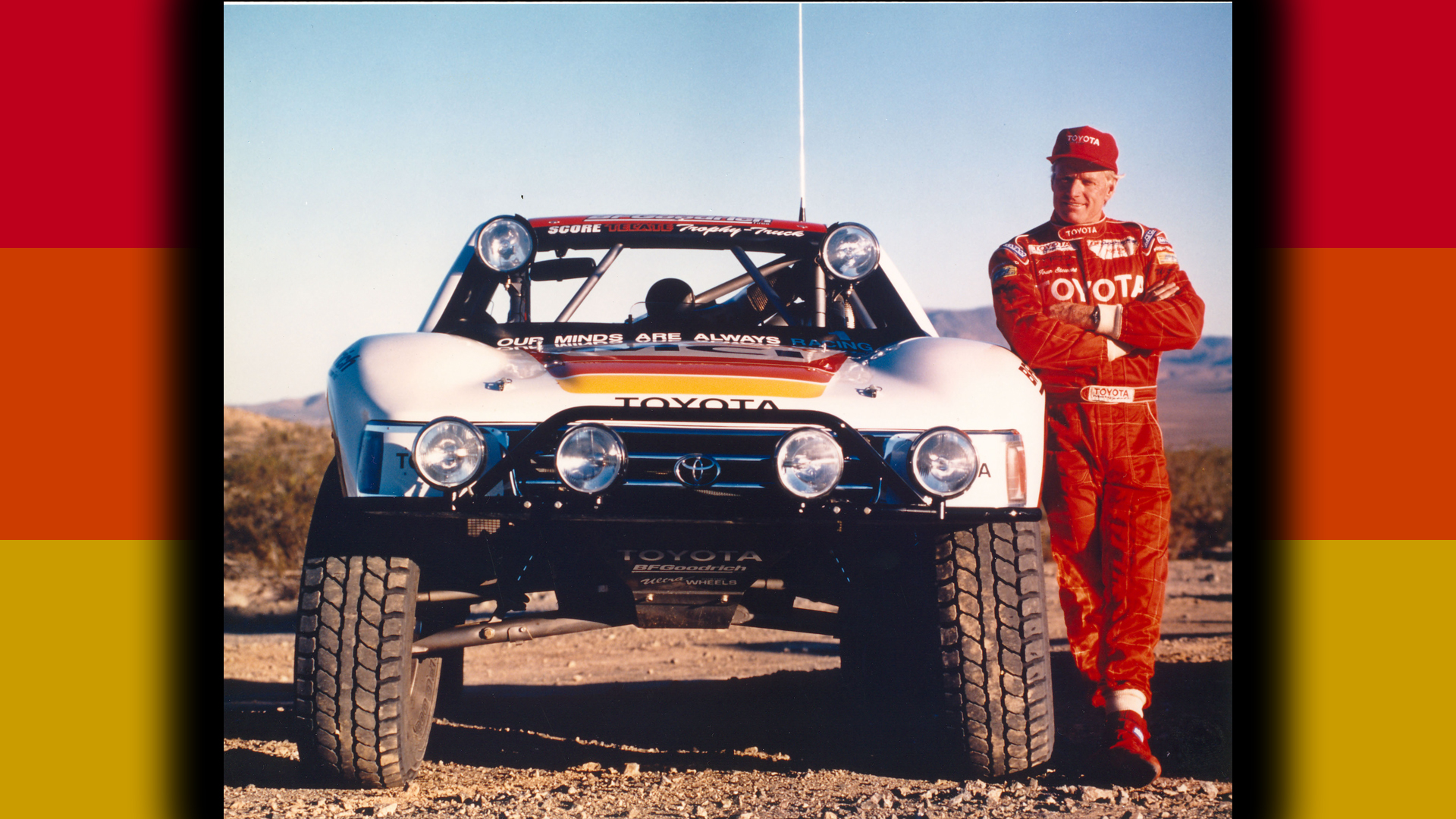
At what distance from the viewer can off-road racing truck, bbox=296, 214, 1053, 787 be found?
314cm

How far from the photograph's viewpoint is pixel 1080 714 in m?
4.71

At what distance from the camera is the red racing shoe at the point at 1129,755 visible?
3611mm

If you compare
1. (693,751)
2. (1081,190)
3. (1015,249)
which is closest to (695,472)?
(693,751)

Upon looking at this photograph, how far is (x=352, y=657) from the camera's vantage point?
3.34 metres

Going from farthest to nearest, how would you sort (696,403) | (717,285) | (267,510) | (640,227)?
1. (267,510)
2. (717,285)
3. (640,227)
4. (696,403)

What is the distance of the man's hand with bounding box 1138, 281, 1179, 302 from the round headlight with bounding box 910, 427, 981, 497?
1343 millimetres

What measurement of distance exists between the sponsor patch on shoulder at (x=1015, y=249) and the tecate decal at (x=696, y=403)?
1.49m

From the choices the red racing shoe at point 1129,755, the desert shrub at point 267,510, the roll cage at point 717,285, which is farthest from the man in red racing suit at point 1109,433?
the desert shrub at point 267,510

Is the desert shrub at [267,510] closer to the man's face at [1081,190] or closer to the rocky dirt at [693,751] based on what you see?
the rocky dirt at [693,751]

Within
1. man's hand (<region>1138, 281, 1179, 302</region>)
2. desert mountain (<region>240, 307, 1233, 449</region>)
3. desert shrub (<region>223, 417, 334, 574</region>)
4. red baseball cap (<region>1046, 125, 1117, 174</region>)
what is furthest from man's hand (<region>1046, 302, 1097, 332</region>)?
desert mountain (<region>240, 307, 1233, 449</region>)

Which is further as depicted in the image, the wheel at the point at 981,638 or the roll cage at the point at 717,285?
the roll cage at the point at 717,285

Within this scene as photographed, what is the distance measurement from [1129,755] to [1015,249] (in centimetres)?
171

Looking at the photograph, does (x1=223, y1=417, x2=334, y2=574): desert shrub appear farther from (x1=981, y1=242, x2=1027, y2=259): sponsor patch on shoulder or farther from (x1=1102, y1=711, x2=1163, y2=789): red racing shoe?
(x1=1102, y1=711, x2=1163, y2=789): red racing shoe

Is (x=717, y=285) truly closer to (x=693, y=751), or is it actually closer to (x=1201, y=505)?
(x=693, y=751)
